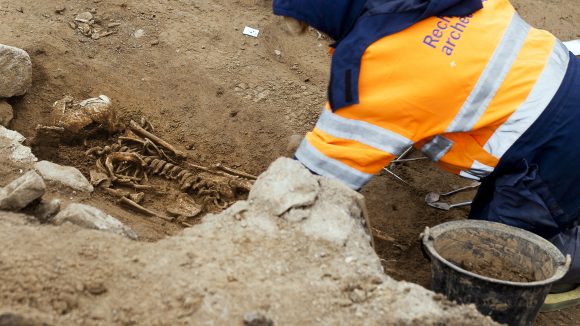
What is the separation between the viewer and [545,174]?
3955 mm

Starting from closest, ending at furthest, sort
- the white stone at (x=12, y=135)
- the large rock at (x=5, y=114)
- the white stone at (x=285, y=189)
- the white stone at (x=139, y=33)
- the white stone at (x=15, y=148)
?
1. the white stone at (x=285, y=189)
2. the white stone at (x=15, y=148)
3. the white stone at (x=12, y=135)
4. the large rock at (x=5, y=114)
5. the white stone at (x=139, y=33)

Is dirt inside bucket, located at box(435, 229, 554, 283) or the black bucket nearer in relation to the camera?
the black bucket

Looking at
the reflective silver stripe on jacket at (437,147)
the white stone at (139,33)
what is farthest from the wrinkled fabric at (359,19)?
the white stone at (139,33)

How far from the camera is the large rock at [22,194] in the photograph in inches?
141

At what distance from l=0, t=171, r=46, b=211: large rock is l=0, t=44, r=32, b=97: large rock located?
1.92 metres

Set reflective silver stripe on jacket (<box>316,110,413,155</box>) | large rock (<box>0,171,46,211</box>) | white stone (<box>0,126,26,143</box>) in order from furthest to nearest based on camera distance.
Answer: white stone (<box>0,126,26,143</box>) → reflective silver stripe on jacket (<box>316,110,413,155</box>) → large rock (<box>0,171,46,211</box>)

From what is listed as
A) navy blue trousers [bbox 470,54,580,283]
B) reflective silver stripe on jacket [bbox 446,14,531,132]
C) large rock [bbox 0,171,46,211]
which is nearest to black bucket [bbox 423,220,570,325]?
navy blue trousers [bbox 470,54,580,283]

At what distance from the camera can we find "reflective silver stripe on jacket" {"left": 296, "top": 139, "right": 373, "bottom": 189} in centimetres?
372

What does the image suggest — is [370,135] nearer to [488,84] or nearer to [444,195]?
[488,84]

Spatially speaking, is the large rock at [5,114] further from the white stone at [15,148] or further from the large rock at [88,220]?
the large rock at [88,220]

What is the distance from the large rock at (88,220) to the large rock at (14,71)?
2.05m

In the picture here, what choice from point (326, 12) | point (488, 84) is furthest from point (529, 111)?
point (326, 12)

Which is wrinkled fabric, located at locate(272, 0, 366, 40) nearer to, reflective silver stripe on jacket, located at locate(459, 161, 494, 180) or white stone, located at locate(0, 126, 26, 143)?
reflective silver stripe on jacket, located at locate(459, 161, 494, 180)

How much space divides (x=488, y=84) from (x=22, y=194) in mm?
2311
